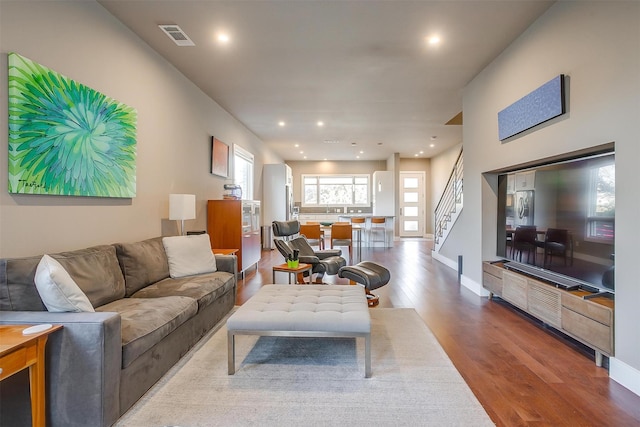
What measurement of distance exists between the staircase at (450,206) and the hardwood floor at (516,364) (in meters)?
2.19

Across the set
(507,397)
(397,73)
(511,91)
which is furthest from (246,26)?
(507,397)

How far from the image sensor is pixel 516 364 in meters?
2.25

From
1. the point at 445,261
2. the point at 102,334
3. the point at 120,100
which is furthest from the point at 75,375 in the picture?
the point at 445,261

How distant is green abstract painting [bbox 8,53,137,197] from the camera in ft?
6.57

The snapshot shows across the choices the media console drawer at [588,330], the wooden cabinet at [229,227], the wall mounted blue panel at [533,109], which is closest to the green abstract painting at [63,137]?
the wooden cabinet at [229,227]

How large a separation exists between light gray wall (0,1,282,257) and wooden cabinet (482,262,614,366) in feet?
12.8

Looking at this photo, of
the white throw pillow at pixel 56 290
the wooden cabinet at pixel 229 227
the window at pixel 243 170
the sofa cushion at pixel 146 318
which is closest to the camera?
the white throw pillow at pixel 56 290

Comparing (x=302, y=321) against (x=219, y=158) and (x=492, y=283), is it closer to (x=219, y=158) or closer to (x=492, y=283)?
(x=492, y=283)

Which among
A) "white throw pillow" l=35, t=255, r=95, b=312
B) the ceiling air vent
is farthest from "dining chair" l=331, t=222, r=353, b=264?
"white throw pillow" l=35, t=255, r=95, b=312

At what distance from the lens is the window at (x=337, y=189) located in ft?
38.2

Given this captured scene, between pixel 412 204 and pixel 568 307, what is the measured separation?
30.0ft

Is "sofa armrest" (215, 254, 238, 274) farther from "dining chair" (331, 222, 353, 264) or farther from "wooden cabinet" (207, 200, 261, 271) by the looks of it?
"dining chair" (331, 222, 353, 264)

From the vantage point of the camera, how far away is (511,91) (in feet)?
10.9

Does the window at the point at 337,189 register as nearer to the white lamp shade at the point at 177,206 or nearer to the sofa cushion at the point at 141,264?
the white lamp shade at the point at 177,206
